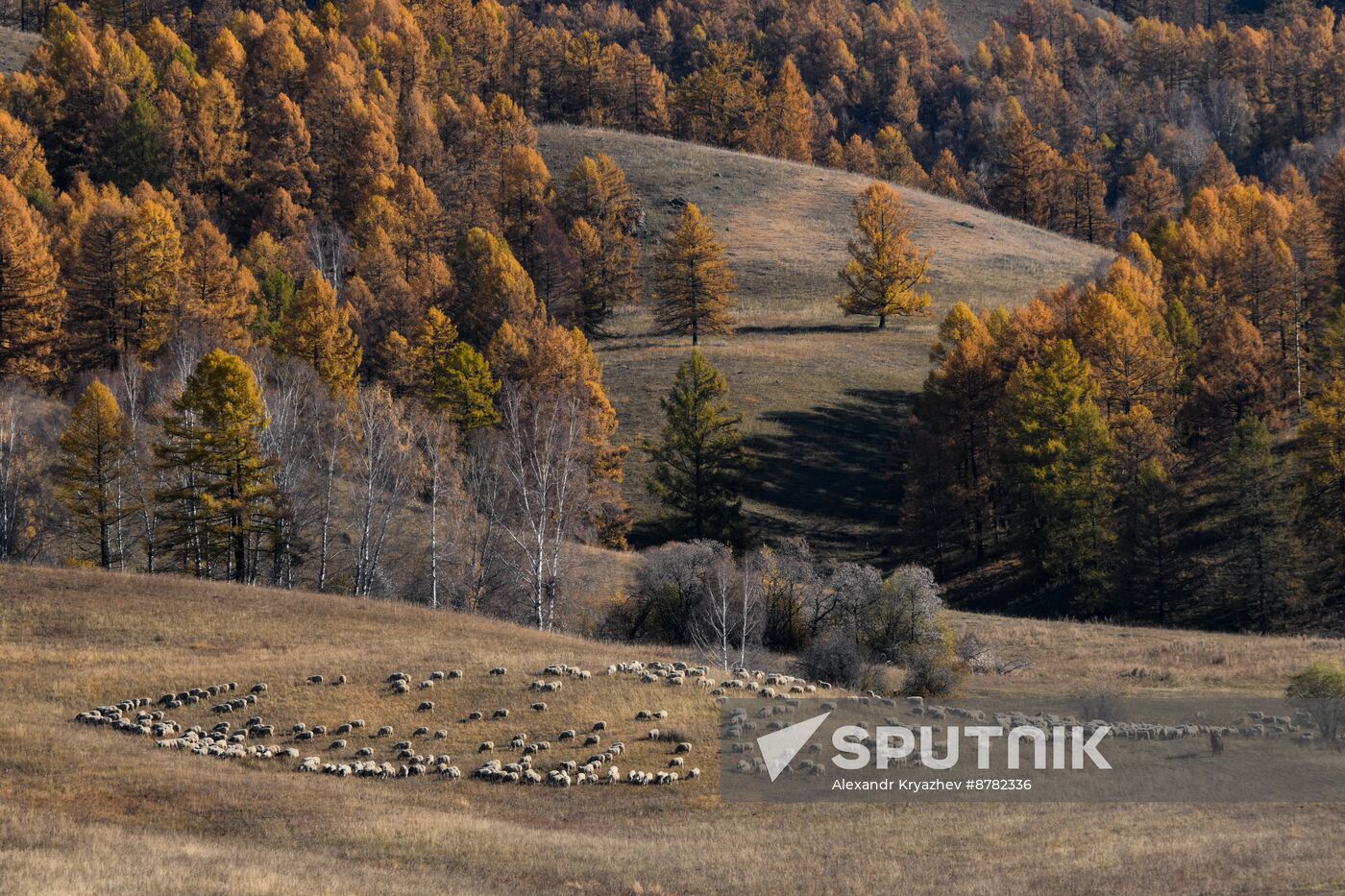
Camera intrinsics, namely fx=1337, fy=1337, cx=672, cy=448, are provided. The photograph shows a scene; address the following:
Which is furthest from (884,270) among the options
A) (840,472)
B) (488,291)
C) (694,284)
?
(488,291)

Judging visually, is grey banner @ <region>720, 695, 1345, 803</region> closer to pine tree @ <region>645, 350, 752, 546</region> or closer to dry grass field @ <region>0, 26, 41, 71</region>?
pine tree @ <region>645, 350, 752, 546</region>

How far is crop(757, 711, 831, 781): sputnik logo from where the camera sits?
31.3 metres

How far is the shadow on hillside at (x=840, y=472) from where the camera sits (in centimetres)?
7812

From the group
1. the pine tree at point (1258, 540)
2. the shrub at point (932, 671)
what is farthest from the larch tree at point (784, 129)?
the shrub at point (932, 671)

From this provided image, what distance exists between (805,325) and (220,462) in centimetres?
6132

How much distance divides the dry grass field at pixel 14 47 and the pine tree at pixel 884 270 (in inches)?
3758

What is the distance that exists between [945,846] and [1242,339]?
6208 centimetres

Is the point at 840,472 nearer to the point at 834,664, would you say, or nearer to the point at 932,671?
the point at 834,664

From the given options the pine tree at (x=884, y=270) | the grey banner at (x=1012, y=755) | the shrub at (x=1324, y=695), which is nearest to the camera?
the grey banner at (x=1012, y=755)

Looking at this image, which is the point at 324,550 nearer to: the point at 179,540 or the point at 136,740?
the point at 179,540

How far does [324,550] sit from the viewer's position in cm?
5800

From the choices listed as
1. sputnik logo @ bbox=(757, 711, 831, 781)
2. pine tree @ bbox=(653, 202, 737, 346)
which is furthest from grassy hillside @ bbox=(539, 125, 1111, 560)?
sputnik logo @ bbox=(757, 711, 831, 781)

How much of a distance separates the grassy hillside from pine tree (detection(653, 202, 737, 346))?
169cm

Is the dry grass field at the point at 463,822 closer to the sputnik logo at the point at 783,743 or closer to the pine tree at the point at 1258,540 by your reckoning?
the sputnik logo at the point at 783,743
